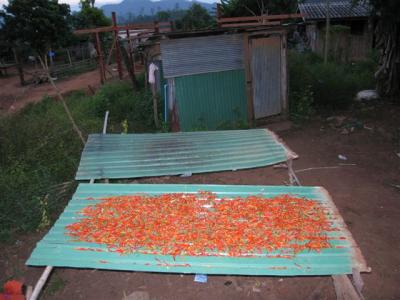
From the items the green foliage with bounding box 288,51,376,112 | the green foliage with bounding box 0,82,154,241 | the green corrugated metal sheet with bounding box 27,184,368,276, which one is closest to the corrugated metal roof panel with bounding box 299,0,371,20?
the green foliage with bounding box 288,51,376,112

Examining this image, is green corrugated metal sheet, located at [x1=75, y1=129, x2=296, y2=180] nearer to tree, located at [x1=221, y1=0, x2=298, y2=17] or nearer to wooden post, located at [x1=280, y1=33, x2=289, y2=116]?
wooden post, located at [x1=280, y1=33, x2=289, y2=116]

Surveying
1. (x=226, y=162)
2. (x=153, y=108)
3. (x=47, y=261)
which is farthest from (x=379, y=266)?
(x=153, y=108)

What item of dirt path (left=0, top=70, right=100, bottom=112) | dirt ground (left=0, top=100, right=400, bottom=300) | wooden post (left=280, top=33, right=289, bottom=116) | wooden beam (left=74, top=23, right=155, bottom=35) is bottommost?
dirt ground (left=0, top=100, right=400, bottom=300)

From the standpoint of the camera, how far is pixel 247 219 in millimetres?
4125

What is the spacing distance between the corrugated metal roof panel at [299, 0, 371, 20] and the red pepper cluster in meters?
16.7

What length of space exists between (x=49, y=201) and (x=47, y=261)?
216cm

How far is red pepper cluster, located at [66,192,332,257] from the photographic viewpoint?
3.69 meters

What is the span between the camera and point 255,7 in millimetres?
20531

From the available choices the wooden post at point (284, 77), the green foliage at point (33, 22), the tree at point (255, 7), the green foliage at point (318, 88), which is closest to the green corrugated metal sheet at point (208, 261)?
the wooden post at point (284, 77)

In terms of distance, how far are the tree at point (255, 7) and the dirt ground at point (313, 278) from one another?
47.8ft

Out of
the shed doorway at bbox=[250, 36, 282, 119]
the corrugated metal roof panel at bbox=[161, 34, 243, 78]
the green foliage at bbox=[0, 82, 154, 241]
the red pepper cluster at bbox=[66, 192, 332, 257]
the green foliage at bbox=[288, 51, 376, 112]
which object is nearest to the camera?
the red pepper cluster at bbox=[66, 192, 332, 257]

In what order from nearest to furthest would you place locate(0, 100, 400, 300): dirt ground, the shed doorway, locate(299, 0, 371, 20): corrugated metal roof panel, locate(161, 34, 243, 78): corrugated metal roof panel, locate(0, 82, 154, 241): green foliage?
1. locate(0, 100, 400, 300): dirt ground
2. locate(0, 82, 154, 241): green foliage
3. locate(161, 34, 243, 78): corrugated metal roof panel
4. the shed doorway
5. locate(299, 0, 371, 20): corrugated metal roof panel

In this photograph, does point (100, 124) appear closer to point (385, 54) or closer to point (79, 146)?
point (79, 146)

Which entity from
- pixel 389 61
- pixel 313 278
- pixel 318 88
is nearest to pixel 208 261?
pixel 313 278
